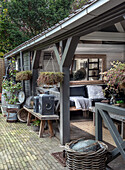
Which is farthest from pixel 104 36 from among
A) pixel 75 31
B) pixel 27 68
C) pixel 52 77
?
pixel 27 68

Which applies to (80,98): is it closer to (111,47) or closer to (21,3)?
(111,47)

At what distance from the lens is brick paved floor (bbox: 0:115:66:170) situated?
349 centimetres

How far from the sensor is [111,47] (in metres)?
7.48

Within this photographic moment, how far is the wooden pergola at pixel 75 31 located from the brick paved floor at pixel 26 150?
1.44ft

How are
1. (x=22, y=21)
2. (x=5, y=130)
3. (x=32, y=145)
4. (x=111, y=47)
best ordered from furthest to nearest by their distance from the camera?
(x=22, y=21) → (x=111, y=47) → (x=5, y=130) → (x=32, y=145)

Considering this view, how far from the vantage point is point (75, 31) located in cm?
368


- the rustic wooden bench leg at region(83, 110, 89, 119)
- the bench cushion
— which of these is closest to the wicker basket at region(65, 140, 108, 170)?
the rustic wooden bench leg at region(83, 110, 89, 119)

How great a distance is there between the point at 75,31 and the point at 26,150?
2303 mm

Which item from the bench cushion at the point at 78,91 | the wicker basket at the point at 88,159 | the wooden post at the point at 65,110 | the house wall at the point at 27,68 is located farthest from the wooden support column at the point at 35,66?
the wicker basket at the point at 88,159

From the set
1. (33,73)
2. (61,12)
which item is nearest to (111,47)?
(33,73)

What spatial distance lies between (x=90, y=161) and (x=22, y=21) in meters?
13.2

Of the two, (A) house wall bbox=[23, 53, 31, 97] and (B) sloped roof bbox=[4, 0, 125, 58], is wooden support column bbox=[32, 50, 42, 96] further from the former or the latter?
(B) sloped roof bbox=[4, 0, 125, 58]

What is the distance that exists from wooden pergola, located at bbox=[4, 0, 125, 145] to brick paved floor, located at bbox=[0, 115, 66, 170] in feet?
1.44

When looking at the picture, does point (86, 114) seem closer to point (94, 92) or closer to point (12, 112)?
point (94, 92)
